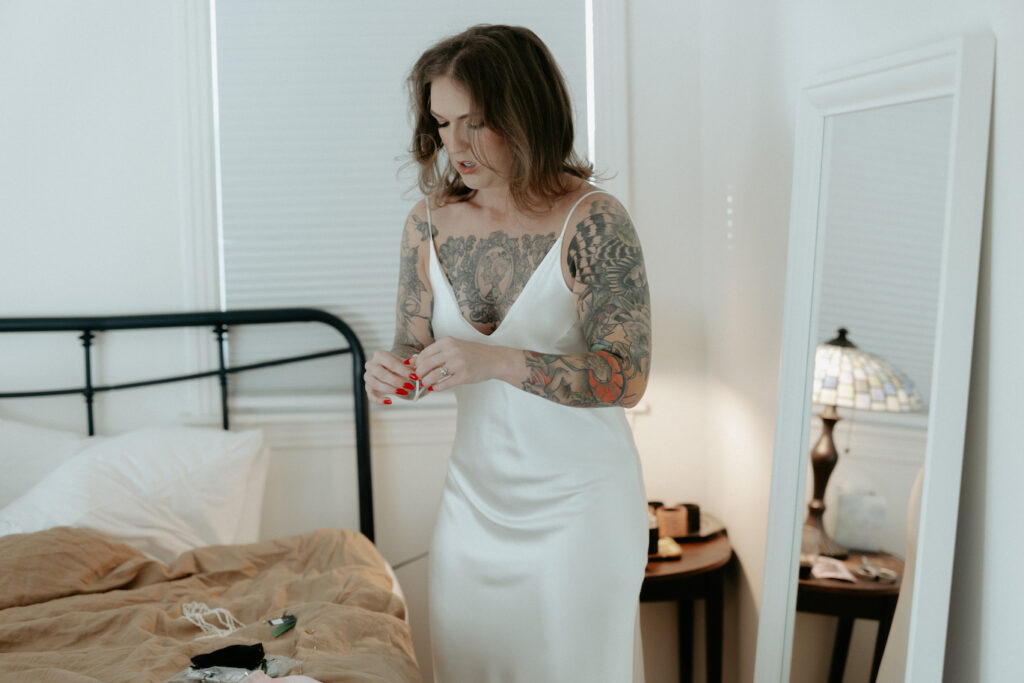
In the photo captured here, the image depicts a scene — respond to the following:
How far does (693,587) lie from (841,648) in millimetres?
667

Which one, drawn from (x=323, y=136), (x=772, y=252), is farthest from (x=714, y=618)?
(x=323, y=136)

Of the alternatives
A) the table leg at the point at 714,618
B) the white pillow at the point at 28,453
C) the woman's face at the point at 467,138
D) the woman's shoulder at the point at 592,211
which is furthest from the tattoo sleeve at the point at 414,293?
the white pillow at the point at 28,453

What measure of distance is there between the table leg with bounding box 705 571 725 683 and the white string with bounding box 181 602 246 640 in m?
1.18

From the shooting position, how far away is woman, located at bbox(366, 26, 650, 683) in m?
1.45

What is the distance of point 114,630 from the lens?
165 cm

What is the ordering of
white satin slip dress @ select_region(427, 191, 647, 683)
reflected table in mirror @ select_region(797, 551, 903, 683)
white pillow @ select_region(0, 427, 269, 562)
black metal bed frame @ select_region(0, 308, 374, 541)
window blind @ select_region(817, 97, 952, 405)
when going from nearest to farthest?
window blind @ select_region(817, 97, 952, 405) < reflected table in mirror @ select_region(797, 551, 903, 683) < white satin slip dress @ select_region(427, 191, 647, 683) < white pillow @ select_region(0, 427, 269, 562) < black metal bed frame @ select_region(0, 308, 374, 541)

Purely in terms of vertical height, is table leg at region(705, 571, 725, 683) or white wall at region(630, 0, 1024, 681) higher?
white wall at region(630, 0, 1024, 681)

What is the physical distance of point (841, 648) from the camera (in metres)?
1.57

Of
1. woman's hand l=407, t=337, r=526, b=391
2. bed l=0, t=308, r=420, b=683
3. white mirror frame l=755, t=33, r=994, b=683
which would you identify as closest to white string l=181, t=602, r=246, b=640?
bed l=0, t=308, r=420, b=683

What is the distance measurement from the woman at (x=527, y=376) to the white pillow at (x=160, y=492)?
83 cm

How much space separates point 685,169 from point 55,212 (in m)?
1.80

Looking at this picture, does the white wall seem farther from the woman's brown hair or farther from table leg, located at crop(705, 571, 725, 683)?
the woman's brown hair

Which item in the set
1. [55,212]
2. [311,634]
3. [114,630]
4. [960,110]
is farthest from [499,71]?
[55,212]

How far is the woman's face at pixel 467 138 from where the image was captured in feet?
4.91
